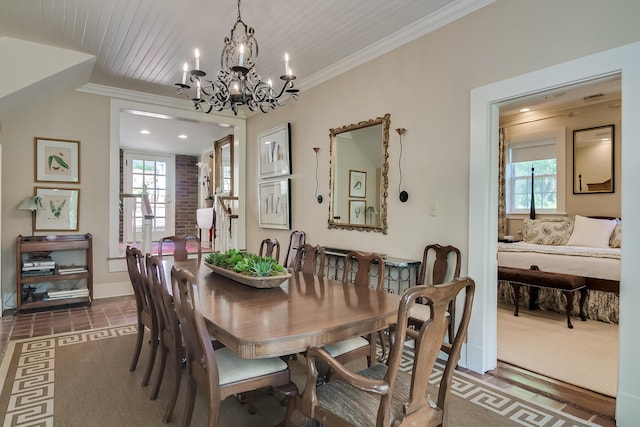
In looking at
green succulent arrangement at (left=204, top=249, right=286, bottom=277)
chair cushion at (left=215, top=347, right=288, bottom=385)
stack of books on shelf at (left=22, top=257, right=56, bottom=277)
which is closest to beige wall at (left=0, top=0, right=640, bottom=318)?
stack of books on shelf at (left=22, top=257, right=56, bottom=277)

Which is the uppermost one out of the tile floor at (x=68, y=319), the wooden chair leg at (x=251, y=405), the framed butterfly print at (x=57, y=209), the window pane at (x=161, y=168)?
the window pane at (x=161, y=168)

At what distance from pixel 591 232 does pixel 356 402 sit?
200 inches

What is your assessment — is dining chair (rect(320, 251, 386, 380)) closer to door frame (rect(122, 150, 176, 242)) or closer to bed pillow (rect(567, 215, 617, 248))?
bed pillow (rect(567, 215, 617, 248))

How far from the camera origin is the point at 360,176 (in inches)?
156

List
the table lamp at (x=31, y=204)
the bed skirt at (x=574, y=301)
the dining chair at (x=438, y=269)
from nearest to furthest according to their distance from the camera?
the dining chair at (x=438, y=269), the bed skirt at (x=574, y=301), the table lamp at (x=31, y=204)

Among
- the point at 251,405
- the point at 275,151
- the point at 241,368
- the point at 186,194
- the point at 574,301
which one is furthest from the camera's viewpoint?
the point at 186,194

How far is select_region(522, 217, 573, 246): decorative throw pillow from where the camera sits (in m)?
5.45

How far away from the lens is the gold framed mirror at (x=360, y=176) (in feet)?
12.0

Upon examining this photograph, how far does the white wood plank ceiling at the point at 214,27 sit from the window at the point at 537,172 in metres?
4.09

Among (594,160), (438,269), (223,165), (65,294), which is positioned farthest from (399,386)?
(223,165)

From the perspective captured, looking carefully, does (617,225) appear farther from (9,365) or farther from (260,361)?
(9,365)

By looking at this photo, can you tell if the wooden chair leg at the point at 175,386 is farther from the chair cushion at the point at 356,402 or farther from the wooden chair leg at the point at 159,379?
the chair cushion at the point at 356,402

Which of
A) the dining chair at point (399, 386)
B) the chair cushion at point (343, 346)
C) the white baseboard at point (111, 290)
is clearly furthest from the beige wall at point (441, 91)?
the white baseboard at point (111, 290)

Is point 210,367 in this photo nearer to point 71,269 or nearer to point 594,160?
point 71,269
